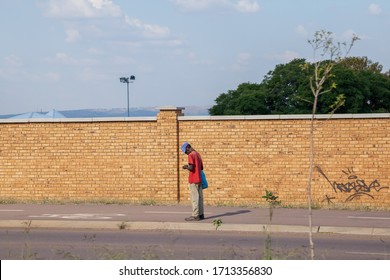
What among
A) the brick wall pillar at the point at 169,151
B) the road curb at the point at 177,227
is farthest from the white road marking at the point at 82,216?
the brick wall pillar at the point at 169,151

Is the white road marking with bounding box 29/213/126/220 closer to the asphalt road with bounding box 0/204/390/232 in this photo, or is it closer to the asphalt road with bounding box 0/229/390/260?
the asphalt road with bounding box 0/204/390/232

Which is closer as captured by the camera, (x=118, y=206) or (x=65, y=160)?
(x=118, y=206)

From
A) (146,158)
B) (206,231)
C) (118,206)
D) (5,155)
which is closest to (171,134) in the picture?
(146,158)

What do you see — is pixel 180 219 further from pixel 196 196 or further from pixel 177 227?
pixel 177 227

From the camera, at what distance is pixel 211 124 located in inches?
1020

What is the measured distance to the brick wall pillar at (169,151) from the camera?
85.4 ft

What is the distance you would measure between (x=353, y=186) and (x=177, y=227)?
27.0ft

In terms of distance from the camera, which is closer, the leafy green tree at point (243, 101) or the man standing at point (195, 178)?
the man standing at point (195, 178)

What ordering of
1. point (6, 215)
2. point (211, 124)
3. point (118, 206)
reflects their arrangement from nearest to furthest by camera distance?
point (6, 215), point (118, 206), point (211, 124)

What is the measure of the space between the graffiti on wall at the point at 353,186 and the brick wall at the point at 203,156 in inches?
1.1

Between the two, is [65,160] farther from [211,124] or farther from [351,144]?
[351,144]

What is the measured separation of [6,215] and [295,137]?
28.6 ft

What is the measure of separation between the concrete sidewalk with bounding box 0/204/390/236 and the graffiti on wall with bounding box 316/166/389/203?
2313 millimetres

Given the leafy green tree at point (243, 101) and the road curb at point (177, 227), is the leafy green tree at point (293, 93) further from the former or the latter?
the road curb at point (177, 227)
